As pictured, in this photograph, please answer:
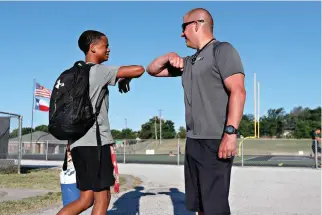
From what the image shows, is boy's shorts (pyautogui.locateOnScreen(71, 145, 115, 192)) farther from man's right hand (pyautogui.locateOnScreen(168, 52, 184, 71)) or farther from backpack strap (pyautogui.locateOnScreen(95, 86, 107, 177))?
man's right hand (pyautogui.locateOnScreen(168, 52, 184, 71))

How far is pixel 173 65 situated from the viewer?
3.55 m

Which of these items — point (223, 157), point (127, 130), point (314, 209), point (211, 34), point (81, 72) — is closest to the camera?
point (223, 157)

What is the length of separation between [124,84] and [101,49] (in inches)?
15.5

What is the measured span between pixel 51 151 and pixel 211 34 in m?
30.9

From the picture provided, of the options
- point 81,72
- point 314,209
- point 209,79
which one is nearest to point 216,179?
point 209,79

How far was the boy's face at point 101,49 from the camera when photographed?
4.00 m

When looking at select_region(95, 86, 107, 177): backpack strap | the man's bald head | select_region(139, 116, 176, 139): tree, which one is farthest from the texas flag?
select_region(139, 116, 176, 139): tree

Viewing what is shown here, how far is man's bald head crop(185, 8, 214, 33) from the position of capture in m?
3.42

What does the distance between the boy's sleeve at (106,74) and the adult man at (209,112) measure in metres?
0.68

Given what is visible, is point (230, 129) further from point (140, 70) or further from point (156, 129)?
point (156, 129)

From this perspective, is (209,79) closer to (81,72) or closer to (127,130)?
(81,72)

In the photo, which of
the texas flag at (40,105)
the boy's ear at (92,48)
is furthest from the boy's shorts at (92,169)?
the texas flag at (40,105)

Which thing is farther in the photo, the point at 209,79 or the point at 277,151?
the point at 277,151

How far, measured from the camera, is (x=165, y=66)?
12.3 ft
